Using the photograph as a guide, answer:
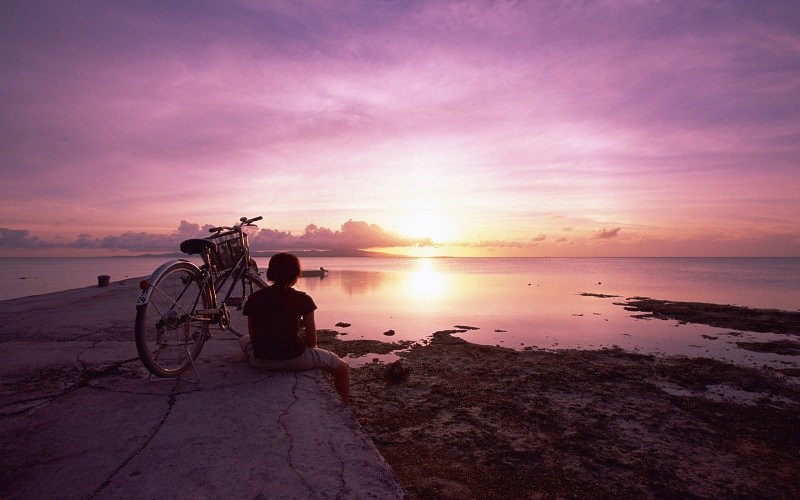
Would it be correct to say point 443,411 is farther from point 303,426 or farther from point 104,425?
point 104,425

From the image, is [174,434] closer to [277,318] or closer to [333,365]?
[277,318]

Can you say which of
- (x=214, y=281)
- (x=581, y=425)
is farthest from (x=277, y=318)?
(x=581, y=425)

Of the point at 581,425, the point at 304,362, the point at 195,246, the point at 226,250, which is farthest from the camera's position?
the point at 581,425

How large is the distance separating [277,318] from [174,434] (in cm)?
150

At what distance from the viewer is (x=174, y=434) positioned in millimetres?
3166

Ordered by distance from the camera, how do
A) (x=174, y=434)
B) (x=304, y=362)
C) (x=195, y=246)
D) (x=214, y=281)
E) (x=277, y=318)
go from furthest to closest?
1. (x=214, y=281)
2. (x=195, y=246)
3. (x=304, y=362)
4. (x=277, y=318)
5. (x=174, y=434)

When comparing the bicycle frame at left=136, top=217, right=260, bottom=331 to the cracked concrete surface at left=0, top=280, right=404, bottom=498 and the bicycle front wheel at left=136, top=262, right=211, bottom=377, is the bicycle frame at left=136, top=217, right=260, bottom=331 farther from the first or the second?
the cracked concrete surface at left=0, top=280, right=404, bottom=498

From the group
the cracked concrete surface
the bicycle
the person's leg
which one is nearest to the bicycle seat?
the bicycle

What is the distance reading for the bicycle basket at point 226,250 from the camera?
5.50 metres

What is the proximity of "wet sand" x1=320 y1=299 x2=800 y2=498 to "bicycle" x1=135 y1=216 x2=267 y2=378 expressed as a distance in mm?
2921

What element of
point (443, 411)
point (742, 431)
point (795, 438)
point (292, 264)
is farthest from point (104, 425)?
point (795, 438)

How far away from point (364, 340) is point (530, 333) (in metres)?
7.04

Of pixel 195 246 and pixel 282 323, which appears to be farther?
pixel 195 246

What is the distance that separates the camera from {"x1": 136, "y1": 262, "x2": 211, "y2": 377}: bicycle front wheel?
419 centimetres
